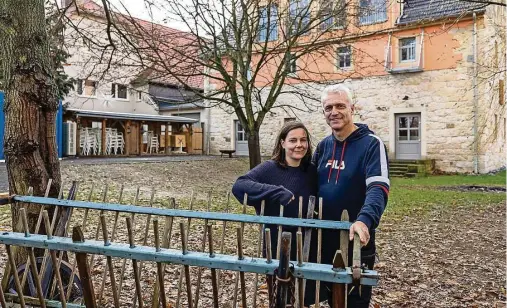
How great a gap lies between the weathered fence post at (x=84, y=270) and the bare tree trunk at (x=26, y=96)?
4.73ft

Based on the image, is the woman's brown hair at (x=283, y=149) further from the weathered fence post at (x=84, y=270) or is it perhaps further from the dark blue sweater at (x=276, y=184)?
the weathered fence post at (x=84, y=270)

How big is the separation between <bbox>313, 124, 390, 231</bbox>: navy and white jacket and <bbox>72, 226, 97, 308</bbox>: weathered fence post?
1314mm

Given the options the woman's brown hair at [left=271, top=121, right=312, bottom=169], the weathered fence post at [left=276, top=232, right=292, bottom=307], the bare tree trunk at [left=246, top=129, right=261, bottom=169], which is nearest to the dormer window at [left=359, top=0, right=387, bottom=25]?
the bare tree trunk at [left=246, top=129, right=261, bottom=169]

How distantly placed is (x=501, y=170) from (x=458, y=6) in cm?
811

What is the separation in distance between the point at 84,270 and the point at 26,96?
1.78 meters

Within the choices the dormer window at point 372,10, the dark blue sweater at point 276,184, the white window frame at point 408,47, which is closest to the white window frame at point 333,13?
the dormer window at point 372,10

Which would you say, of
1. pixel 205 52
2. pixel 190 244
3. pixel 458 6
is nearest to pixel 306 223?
pixel 190 244

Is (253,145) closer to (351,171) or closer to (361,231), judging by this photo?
(351,171)

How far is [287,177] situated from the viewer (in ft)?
9.02

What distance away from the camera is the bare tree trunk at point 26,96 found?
3.21 m

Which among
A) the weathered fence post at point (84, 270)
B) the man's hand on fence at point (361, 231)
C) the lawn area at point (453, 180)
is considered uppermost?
the man's hand on fence at point (361, 231)

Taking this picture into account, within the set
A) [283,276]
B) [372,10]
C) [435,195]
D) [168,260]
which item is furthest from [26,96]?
[435,195]

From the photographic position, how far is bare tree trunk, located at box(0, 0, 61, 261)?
321cm

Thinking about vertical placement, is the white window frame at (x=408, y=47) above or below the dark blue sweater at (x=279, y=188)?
above
